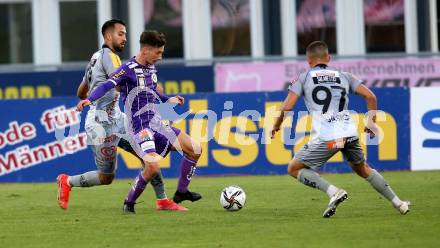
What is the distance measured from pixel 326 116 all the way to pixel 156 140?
1.95 meters

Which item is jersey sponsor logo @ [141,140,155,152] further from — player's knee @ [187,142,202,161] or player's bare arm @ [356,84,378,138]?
player's bare arm @ [356,84,378,138]

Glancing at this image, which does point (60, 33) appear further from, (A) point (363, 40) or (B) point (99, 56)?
(B) point (99, 56)

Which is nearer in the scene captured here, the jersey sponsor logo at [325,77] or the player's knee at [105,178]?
the jersey sponsor logo at [325,77]

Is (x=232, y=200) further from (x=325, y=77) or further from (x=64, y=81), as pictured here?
(x=64, y=81)

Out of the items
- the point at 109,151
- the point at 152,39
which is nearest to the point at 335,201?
the point at 152,39

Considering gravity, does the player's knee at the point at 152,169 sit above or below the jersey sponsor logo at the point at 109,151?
below

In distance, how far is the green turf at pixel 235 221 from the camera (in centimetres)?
1043

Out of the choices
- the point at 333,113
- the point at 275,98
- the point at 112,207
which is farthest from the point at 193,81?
the point at 333,113

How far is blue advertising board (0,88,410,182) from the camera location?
1897cm

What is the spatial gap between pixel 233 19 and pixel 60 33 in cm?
417

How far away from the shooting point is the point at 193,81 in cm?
2462

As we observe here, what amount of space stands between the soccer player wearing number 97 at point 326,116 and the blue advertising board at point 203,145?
6690mm

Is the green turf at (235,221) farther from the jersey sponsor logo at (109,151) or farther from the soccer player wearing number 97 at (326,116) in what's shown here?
the jersey sponsor logo at (109,151)

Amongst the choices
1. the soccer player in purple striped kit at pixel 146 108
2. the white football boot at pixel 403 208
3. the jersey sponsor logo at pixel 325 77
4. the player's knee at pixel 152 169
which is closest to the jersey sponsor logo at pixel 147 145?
the soccer player in purple striped kit at pixel 146 108
